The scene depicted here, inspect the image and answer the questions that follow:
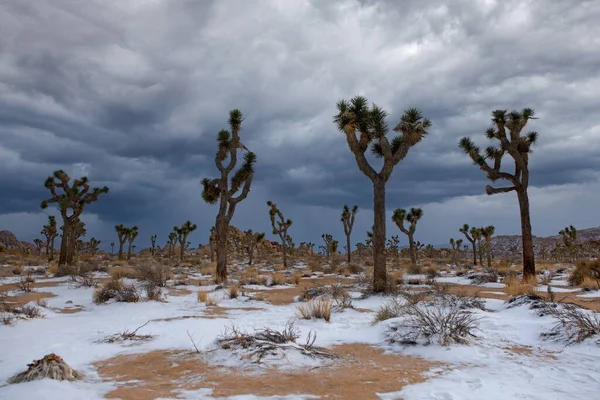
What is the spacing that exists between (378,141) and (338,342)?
32.0 feet

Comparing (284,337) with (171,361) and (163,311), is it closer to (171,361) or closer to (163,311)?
(171,361)

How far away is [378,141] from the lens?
15625 mm

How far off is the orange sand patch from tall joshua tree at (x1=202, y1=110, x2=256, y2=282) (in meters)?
14.3

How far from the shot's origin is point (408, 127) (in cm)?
1521

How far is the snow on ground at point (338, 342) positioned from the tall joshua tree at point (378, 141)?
2.78 meters

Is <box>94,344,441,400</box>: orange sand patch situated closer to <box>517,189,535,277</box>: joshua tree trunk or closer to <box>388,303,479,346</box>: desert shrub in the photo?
<box>388,303,479,346</box>: desert shrub

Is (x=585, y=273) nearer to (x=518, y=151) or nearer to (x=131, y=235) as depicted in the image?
(x=518, y=151)

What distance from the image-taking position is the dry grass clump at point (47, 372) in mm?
4859

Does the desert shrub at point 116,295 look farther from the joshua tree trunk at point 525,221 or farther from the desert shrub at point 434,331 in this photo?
the joshua tree trunk at point 525,221

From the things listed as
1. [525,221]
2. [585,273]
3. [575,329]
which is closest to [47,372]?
[575,329]

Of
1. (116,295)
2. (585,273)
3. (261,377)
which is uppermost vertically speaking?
(585,273)

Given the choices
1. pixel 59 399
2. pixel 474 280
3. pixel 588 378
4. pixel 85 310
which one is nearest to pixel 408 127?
pixel 474 280

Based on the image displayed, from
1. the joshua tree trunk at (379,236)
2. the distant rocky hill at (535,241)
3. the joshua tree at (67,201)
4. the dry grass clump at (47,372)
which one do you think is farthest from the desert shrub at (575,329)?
the distant rocky hill at (535,241)

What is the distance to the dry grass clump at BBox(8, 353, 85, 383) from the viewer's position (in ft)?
15.9
